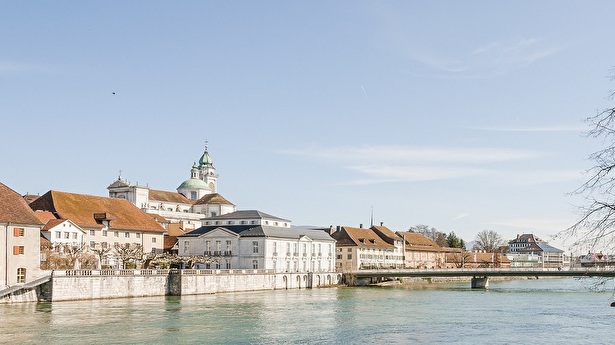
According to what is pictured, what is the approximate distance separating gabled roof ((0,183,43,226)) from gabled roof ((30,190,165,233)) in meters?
20.3

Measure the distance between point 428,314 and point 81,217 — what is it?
41151 millimetres

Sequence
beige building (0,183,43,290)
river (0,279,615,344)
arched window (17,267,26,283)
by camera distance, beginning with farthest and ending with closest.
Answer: arched window (17,267,26,283) → beige building (0,183,43,290) → river (0,279,615,344)

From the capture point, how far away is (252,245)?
79000 millimetres

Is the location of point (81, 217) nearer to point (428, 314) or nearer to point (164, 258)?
point (164, 258)

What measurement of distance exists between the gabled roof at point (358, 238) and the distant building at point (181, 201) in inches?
790

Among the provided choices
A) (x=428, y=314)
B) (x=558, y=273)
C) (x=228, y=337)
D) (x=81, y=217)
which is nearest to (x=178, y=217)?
(x=81, y=217)

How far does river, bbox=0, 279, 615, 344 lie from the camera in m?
33.1

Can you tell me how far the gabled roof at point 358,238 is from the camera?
355ft

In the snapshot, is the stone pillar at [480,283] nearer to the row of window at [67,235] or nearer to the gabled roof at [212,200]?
the row of window at [67,235]

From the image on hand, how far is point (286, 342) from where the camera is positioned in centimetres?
3209

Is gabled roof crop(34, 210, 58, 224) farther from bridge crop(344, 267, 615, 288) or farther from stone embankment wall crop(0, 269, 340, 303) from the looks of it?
bridge crop(344, 267, 615, 288)

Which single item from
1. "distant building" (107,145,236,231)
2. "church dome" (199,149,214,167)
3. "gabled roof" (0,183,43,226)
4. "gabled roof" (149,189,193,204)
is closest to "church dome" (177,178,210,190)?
"distant building" (107,145,236,231)

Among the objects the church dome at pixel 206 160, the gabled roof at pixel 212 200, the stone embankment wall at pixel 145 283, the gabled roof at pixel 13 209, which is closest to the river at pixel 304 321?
the stone embankment wall at pixel 145 283

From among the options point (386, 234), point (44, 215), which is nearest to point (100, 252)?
point (44, 215)
